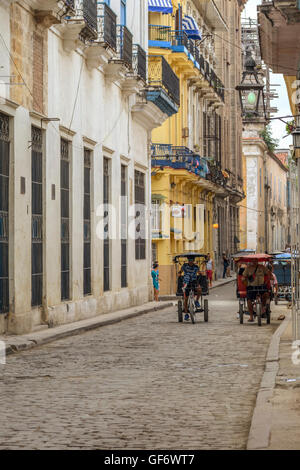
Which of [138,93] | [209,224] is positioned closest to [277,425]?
[138,93]

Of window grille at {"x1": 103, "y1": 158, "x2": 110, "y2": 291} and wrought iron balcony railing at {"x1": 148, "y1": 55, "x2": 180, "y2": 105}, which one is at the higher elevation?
wrought iron balcony railing at {"x1": 148, "y1": 55, "x2": 180, "y2": 105}

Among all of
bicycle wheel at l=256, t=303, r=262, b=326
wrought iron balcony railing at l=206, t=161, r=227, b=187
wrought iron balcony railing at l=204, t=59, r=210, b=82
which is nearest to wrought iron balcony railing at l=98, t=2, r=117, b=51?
bicycle wheel at l=256, t=303, r=262, b=326

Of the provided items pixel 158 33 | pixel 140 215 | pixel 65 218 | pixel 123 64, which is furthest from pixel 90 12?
pixel 158 33

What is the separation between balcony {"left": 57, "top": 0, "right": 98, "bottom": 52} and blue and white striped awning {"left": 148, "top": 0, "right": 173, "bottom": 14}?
45.1 feet

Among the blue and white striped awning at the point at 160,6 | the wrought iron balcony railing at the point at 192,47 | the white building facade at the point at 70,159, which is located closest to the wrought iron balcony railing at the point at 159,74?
the white building facade at the point at 70,159

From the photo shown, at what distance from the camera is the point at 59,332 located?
55.0 feet

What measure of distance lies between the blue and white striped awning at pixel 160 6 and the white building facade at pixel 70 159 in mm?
5659

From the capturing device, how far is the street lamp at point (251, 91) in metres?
14.7

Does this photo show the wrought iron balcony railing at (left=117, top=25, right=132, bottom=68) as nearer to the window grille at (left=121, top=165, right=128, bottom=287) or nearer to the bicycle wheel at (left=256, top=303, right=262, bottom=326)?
the window grille at (left=121, top=165, right=128, bottom=287)

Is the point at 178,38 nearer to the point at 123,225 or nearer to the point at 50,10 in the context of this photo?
the point at 123,225

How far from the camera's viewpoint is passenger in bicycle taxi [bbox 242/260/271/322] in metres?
19.7

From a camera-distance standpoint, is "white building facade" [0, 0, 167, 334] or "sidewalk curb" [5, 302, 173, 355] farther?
"white building facade" [0, 0, 167, 334]

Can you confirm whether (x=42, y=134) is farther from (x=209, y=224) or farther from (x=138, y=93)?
(x=209, y=224)
